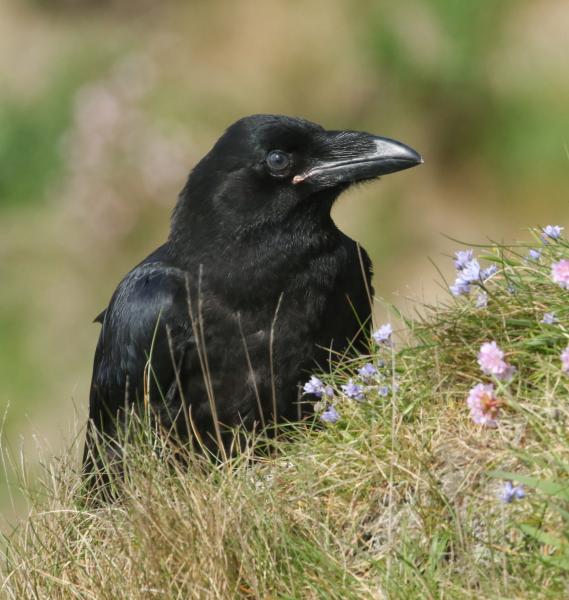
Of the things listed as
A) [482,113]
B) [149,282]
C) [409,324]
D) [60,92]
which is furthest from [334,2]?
[409,324]

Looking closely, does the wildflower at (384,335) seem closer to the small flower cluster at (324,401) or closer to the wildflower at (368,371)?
the wildflower at (368,371)

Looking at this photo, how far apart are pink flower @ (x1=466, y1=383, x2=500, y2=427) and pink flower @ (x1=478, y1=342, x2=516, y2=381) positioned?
9cm

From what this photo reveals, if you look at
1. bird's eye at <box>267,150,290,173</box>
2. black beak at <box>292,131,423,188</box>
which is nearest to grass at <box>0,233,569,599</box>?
black beak at <box>292,131,423,188</box>

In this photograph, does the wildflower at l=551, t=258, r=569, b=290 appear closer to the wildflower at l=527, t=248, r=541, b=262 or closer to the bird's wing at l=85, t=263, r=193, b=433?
the wildflower at l=527, t=248, r=541, b=262

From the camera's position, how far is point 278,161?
614 cm

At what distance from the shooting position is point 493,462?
4137 mm

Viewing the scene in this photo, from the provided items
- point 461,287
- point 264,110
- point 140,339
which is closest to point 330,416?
point 461,287

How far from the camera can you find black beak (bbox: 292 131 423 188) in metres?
6.13

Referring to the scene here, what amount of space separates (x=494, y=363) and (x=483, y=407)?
0.50 ft

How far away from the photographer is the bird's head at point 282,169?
6.12 m

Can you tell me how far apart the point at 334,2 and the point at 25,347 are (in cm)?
527

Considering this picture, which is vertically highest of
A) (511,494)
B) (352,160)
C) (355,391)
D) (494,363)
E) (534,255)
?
(352,160)

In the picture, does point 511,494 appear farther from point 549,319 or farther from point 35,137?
point 35,137

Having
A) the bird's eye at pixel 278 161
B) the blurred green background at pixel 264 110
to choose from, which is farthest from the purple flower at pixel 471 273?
the blurred green background at pixel 264 110
